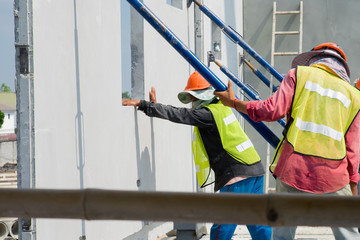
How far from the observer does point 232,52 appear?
8.95 metres

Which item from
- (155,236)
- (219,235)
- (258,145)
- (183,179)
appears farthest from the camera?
(258,145)

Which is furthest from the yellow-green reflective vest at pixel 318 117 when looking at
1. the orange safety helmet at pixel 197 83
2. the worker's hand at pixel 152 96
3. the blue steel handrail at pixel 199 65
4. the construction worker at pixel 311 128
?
the worker's hand at pixel 152 96

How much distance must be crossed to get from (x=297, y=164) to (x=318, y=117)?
0.96 feet

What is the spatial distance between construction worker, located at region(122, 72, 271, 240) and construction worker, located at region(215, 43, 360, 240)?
956mm

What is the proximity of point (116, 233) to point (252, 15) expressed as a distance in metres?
6.29

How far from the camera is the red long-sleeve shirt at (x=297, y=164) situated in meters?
3.39

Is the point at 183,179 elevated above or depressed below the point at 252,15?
below

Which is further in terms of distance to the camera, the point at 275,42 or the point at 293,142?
the point at 275,42

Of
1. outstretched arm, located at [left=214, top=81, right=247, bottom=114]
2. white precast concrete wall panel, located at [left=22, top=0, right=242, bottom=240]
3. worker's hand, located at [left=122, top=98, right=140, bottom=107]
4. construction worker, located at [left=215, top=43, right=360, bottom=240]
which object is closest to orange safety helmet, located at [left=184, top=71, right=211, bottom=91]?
white precast concrete wall panel, located at [left=22, top=0, right=242, bottom=240]

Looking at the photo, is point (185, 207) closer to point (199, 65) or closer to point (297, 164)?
point (297, 164)

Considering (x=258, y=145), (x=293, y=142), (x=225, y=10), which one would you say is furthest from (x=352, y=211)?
(x=258, y=145)

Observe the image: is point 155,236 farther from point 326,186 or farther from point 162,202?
point 162,202

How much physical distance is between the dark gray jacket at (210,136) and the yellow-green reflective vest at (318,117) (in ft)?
3.47

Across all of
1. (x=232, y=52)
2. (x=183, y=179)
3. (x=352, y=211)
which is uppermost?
(x=232, y=52)
